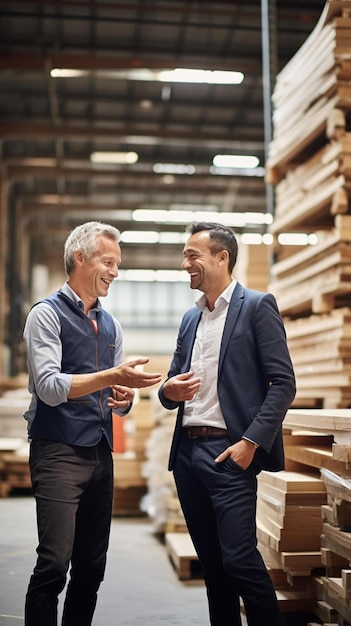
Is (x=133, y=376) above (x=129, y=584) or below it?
above

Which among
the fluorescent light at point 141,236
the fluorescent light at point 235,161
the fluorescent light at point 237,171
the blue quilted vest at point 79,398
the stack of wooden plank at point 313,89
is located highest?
the fluorescent light at point 237,171

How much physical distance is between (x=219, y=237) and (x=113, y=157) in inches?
710

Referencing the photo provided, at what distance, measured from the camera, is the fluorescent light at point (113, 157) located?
21281mm

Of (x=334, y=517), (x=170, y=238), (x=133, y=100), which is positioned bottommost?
(x=334, y=517)

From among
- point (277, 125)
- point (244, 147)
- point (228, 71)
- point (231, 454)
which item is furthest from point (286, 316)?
point (244, 147)

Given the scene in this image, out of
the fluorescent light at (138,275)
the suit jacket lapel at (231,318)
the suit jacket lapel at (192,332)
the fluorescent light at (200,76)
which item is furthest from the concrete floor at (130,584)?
the fluorescent light at (138,275)

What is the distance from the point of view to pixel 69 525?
3.40 m

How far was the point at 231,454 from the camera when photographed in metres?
3.46

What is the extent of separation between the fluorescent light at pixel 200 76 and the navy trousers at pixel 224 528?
12.0 meters

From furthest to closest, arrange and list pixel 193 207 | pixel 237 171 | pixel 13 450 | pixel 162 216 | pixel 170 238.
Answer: pixel 170 238 < pixel 193 207 < pixel 162 216 < pixel 237 171 < pixel 13 450

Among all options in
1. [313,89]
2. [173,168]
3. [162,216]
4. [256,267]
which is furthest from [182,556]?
[162,216]

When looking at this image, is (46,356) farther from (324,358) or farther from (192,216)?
(192,216)

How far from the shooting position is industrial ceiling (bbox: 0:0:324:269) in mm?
14250

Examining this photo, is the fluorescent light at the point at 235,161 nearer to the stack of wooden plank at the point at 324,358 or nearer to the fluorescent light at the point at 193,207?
the fluorescent light at the point at 193,207
